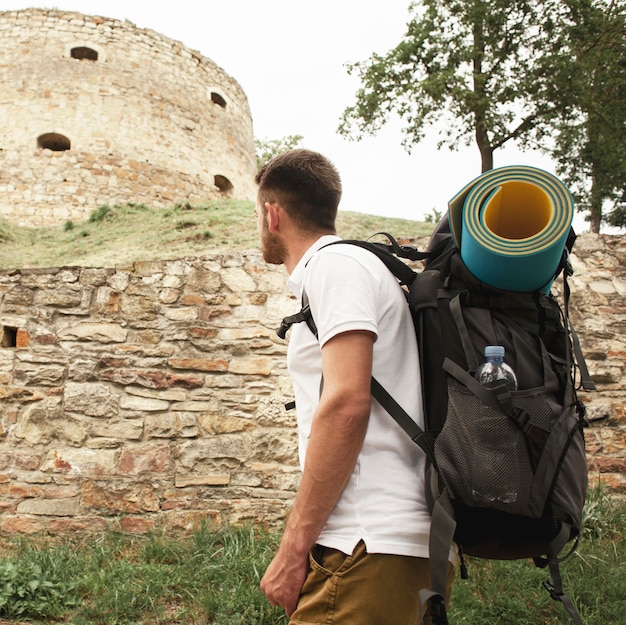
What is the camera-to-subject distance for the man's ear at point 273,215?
66.9 inches

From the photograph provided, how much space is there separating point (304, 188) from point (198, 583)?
7.83ft

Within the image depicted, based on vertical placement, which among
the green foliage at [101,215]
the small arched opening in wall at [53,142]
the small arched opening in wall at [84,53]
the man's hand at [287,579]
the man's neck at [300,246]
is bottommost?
the man's hand at [287,579]

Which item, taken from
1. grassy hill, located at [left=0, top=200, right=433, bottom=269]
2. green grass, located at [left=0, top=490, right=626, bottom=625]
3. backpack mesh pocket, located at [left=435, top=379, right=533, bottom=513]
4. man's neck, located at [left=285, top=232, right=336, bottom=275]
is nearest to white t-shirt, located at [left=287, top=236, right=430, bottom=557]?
backpack mesh pocket, located at [left=435, top=379, right=533, bottom=513]

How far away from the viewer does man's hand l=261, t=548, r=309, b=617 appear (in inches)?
52.9

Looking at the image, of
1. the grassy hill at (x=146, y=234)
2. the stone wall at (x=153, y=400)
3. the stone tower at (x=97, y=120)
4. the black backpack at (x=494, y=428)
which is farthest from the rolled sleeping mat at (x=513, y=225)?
the stone tower at (x=97, y=120)

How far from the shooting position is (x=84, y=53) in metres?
14.4

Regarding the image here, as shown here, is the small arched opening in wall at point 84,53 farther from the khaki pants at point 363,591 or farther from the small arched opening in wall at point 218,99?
the khaki pants at point 363,591

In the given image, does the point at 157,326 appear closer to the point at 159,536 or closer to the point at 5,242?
the point at 159,536

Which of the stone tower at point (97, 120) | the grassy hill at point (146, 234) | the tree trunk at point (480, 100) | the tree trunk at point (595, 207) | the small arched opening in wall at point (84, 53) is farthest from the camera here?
the tree trunk at point (595, 207)

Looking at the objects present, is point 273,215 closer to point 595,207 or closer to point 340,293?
point 340,293

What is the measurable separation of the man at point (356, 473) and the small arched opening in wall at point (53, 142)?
46.1 feet

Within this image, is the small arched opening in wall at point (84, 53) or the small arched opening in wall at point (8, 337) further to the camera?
the small arched opening in wall at point (84, 53)

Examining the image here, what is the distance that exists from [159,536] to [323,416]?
9.18 feet

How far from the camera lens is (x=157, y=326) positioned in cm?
410
